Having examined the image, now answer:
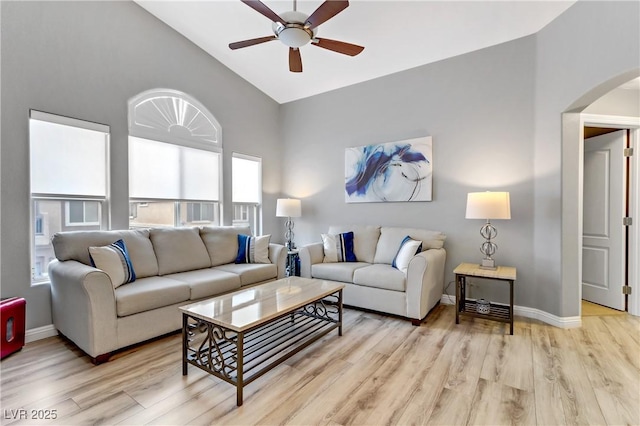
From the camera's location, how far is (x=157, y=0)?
130 inches

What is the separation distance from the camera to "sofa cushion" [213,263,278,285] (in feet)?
11.3

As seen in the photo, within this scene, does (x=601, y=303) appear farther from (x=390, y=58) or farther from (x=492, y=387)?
(x=390, y=58)

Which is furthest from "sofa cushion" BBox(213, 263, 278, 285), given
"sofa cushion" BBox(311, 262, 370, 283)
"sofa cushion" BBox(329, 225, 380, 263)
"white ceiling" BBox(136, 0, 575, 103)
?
"white ceiling" BBox(136, 0, 575, 103)

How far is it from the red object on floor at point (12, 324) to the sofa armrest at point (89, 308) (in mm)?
334

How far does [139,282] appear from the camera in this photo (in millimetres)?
2807

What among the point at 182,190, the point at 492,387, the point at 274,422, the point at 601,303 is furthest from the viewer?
the point at 182,190

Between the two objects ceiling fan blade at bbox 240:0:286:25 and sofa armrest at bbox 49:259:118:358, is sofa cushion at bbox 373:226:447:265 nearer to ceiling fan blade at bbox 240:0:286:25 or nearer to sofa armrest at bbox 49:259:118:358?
ceiling fan blade at bbox 240:0:286:25

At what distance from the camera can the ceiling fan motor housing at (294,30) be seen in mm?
2336

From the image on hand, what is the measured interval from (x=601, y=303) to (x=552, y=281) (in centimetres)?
123

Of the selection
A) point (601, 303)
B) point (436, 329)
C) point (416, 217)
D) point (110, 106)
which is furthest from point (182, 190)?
point (601, 303)

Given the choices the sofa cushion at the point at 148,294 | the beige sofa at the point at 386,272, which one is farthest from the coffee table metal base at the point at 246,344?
the beige sofa at the point at 386,272

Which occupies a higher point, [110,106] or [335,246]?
[110,106]

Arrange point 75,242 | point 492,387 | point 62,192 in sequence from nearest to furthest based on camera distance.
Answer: point 492,387, point 75,242, point 62,192

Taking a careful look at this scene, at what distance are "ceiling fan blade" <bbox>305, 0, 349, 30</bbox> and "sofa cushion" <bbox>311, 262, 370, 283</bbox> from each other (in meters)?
2.48
